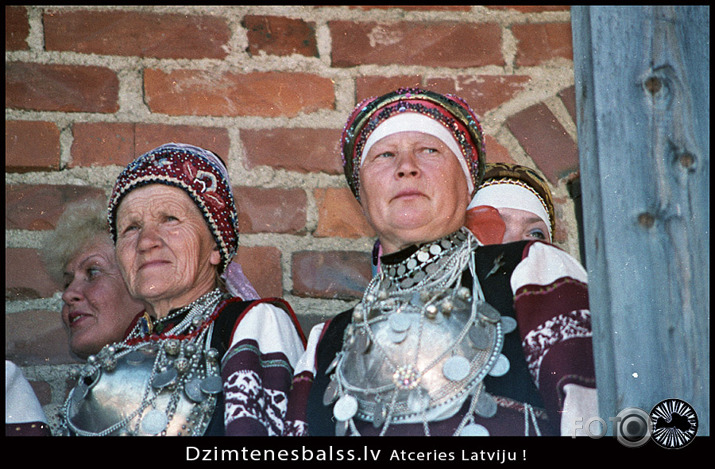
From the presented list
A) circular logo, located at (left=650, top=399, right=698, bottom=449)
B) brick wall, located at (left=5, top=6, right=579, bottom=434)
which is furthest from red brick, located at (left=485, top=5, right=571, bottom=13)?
circular logo, located at (left=650, top=399, right=698, bottom=449)

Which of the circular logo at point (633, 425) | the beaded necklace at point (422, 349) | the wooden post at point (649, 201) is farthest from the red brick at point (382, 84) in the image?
the circular logo at point (633, 425)

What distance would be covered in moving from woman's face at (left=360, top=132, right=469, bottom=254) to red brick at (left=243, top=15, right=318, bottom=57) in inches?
25.1

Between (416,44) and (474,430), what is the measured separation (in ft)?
4.31

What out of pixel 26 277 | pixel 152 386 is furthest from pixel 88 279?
pixel 152 386

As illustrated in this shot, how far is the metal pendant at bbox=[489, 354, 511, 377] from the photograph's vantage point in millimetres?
1868

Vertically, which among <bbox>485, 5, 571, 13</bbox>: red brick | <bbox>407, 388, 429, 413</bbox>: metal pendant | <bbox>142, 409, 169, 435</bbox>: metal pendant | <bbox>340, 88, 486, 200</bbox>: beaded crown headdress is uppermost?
<bbox>485, 5, 571, 13</bbox>: red brick

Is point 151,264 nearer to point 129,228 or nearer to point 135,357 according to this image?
point 129,228

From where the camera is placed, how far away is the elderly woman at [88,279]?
2580mm

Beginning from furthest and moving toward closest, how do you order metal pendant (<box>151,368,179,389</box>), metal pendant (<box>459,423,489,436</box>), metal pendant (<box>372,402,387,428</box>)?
metal pendant (<box>151,368,179,389</box>) → metal pendant (<box>372,402,387,428</box>) → metal pendant (<box>459,423,489,436</box>)

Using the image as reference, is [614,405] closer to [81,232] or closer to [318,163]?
[318,163]

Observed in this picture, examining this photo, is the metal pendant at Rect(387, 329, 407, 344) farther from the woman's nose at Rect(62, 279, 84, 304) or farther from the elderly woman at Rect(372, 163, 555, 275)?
the woman's nose at Rect(62, 279, 84, 304)

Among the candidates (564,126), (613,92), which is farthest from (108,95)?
(613,92)

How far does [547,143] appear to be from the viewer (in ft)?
9.06

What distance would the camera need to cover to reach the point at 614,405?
1.34 metres
